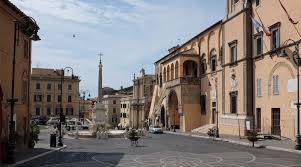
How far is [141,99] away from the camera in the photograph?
348 feet

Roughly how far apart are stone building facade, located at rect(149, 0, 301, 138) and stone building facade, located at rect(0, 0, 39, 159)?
20417mm

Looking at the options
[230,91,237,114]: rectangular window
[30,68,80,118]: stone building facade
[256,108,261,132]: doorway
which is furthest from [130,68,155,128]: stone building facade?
[256,108,261,132]: doorway

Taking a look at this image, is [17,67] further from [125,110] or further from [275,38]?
[125,110]

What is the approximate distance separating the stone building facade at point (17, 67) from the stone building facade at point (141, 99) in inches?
2678

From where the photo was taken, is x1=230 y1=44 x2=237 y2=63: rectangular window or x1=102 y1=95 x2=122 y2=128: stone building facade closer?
x1=230 y1=44 x2=237 y2=63: rectangular window

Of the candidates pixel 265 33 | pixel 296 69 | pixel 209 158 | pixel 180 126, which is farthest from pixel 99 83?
pixel 209 158

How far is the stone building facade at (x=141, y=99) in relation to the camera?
103 m

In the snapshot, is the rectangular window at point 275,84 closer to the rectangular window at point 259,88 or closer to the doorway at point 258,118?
the rectangular window at point 259,88

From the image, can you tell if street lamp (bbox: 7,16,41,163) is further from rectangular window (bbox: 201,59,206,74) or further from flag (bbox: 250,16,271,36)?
rectangular window (bbox: 201,59,206,74)

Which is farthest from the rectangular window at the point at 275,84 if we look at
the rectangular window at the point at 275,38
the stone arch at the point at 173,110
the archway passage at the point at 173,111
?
the archway passage at the point at 173,111

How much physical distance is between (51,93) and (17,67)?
86.7 m

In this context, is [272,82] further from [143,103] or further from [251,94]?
[143,103]

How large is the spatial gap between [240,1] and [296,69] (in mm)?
13205

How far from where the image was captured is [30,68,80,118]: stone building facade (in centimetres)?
11375
